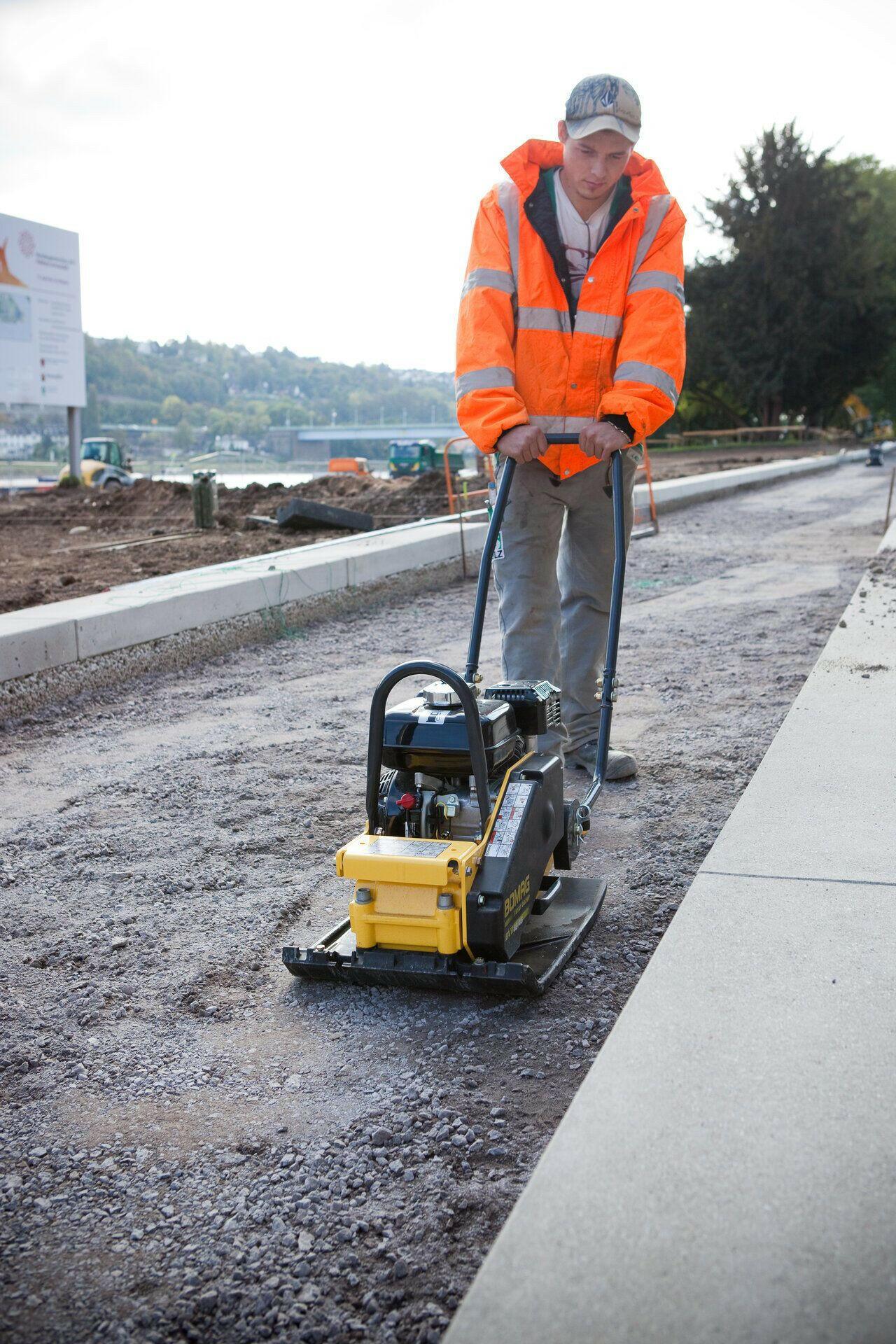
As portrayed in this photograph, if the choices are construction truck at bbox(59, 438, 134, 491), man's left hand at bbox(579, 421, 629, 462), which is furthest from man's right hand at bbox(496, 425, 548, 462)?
construction truck at bbox(59, 438, 134, 491)

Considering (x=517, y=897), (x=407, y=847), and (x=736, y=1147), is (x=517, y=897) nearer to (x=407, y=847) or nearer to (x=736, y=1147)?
(x=407, y=847)

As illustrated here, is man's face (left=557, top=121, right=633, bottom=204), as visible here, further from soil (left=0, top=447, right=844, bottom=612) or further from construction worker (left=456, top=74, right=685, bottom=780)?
soil (left=0, top=447, right=844, bottom=612)

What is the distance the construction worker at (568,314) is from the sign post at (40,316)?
1996cm

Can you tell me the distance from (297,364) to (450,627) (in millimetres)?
53965

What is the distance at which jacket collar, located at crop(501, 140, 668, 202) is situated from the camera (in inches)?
141

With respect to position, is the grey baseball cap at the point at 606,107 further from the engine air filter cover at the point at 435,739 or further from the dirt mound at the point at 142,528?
the dirt mound at the point at 142,528

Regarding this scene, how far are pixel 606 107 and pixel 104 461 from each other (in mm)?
32279

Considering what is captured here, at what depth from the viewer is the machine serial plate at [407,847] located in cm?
249

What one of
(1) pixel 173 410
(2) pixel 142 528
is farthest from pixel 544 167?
(1) pixel 173 410

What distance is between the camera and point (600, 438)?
11.0ft

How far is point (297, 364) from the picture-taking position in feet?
193

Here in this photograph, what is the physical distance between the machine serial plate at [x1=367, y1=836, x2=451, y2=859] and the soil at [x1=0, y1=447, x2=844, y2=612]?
5.05 m

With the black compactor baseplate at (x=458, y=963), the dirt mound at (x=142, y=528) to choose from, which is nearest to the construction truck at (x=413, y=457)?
the dirt mound at (x=142, y=528)

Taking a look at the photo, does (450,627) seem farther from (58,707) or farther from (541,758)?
(541,758)
